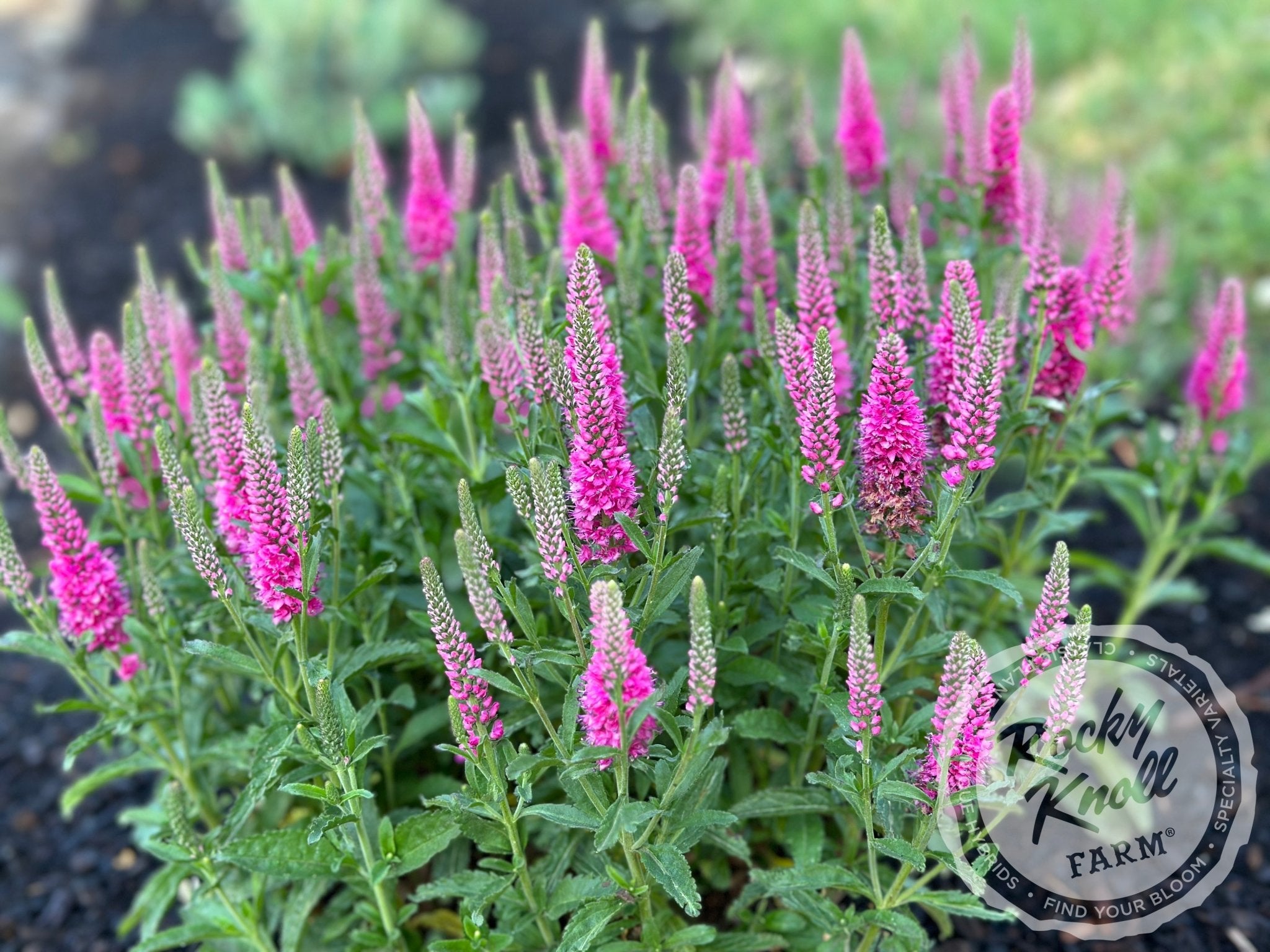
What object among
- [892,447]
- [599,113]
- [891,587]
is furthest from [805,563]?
[599,113]

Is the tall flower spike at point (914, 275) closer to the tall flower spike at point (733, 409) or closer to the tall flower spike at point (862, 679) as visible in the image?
the tall flower spike at point (733, 409)

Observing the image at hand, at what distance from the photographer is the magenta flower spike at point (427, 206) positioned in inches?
142

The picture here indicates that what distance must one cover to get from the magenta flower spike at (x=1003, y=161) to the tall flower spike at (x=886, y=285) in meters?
0.75

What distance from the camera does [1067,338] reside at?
292 cm

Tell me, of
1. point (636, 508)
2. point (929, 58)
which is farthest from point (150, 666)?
point (929, 58)

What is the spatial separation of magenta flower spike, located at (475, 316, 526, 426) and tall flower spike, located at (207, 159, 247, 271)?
1327 millimetres

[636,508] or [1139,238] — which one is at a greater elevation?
[636,508]

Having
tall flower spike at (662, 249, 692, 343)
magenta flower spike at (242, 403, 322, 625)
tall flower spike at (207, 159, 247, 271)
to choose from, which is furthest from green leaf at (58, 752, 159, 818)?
tall flower spike at (662, 249, 692, 343)

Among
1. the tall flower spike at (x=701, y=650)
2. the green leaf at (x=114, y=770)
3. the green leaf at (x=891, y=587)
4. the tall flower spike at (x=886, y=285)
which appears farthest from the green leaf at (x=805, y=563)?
the green leaf at (x=114, y=770)

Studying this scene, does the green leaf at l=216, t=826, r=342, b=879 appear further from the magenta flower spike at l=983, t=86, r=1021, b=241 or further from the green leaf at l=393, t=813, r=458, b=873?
the magenta flower spike at l=983, t=86, r=1021, b=241

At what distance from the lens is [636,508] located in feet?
7.86

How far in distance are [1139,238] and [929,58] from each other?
2.82 m

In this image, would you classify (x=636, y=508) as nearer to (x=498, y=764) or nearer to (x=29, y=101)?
(x=498, y=764)

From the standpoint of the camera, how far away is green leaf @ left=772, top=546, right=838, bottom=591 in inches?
95.8
